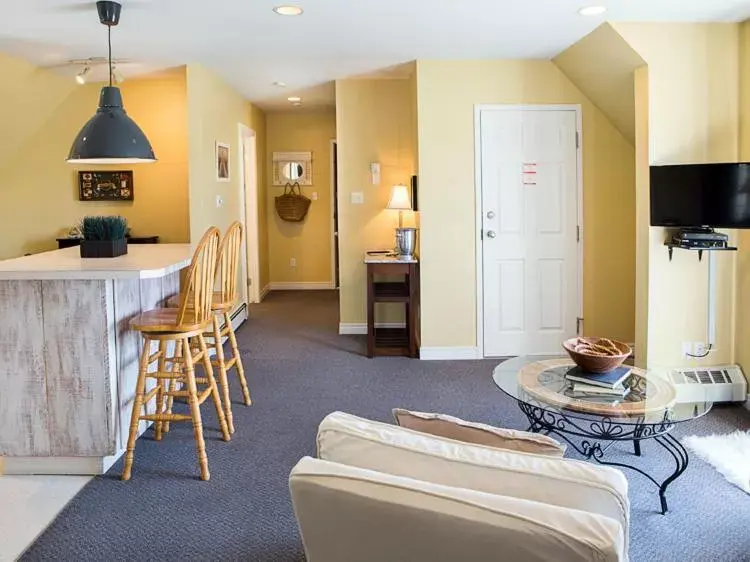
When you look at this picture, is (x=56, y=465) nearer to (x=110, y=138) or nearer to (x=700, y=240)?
(x=110, y=138)

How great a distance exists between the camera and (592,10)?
385 centimetres

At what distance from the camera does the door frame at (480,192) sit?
17.0 ft

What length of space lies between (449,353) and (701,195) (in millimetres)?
2227

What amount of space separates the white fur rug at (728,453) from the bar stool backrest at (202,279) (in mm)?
2518

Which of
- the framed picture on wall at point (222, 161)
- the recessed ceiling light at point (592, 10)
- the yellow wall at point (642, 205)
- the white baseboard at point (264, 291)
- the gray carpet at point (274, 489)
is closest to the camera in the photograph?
the gray carpet at point (274, 489)

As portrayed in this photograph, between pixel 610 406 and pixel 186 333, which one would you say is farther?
pixel 186 333

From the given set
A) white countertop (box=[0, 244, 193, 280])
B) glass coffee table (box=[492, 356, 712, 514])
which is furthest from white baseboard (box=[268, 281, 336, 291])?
glass coffee table (box=[492, 356, 712, 514])

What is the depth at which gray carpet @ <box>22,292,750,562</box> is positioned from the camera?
2.49 meters

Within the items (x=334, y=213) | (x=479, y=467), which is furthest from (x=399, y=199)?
(x=479, y=467)

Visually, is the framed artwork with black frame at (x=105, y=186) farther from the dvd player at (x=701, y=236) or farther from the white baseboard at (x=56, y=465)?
the dvd player at (x=701, y=236)

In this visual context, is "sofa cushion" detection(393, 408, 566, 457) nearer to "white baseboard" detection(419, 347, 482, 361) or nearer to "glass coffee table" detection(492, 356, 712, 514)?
"glass coffee table" detection(492, 356, 712, 514)

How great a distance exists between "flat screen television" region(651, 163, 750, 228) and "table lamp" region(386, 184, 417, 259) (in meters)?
2.01

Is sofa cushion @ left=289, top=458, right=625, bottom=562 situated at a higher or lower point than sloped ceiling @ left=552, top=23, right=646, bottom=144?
lower

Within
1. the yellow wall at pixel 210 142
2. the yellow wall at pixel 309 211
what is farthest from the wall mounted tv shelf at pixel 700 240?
the yellow wall at pixel 309 211
